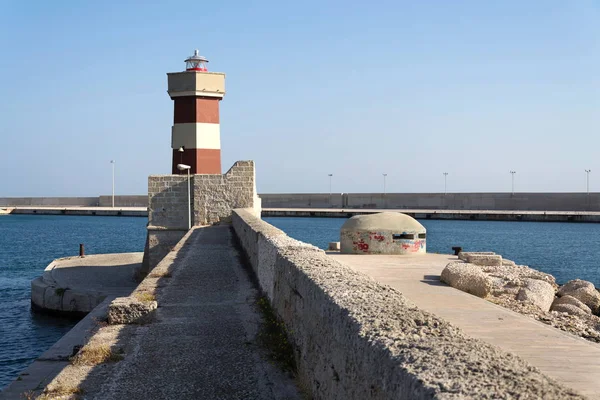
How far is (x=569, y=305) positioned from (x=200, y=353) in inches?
360

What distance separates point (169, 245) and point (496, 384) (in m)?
20.7

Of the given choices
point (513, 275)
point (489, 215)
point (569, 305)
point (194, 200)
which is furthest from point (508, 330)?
point (489, 215)

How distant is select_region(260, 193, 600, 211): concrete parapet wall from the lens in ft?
263

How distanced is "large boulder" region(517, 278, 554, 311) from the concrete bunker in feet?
17.3

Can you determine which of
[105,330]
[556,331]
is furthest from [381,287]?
[556,331]

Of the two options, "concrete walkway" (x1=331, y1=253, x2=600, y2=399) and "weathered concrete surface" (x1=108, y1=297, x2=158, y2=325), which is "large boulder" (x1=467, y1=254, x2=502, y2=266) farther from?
"weathered concrete surface" (x1=108, y1=297, x2=158, y2=325)

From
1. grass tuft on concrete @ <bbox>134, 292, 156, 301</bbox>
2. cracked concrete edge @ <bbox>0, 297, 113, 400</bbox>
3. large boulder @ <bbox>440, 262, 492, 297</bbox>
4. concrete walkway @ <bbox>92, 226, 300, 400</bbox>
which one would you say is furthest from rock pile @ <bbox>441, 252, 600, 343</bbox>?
cracked concrete edge @ <bbox>0, 297, 113, 400</bbox>

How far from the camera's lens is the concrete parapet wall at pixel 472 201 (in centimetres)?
8025

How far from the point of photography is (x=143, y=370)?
572 centimetres

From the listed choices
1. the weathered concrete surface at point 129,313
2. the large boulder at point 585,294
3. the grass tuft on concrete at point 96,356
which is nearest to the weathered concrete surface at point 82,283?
the large boulder at point 585,294

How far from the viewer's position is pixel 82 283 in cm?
2197

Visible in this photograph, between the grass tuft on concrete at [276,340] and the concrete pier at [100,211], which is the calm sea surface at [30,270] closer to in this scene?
the concrete pier at [100,211]

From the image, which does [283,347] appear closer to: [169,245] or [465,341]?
[465,341]

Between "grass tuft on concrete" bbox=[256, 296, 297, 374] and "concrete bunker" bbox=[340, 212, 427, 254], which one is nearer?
"grass tuft on concrete" bbox=[256, 296, 297, 374]
